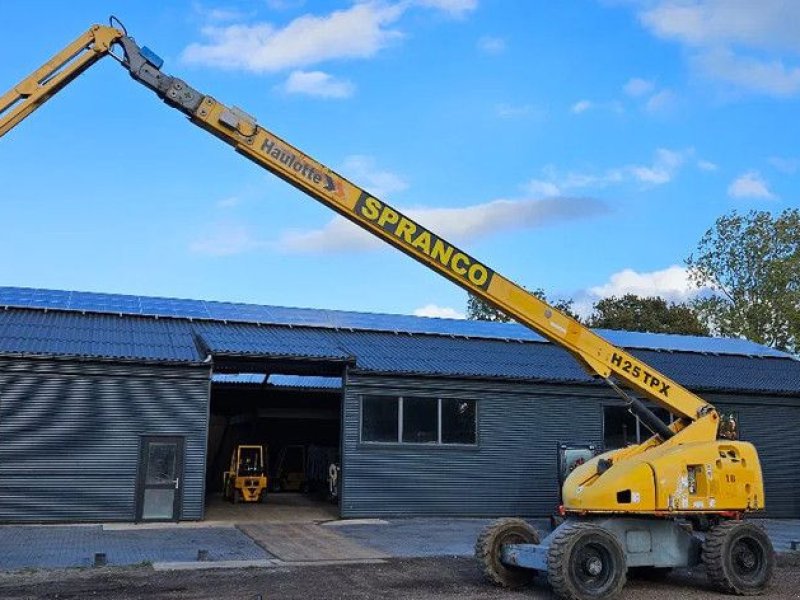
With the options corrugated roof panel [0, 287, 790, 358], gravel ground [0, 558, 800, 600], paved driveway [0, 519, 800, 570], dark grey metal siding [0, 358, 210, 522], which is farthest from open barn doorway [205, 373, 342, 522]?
gravel ground [0, 558, 800, 600]

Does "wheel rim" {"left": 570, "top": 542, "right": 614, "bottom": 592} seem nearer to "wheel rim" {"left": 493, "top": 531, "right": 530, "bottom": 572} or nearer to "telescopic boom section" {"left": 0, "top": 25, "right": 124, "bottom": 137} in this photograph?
"wheel rim" {"left": 493, "top": 531, "right": 530, "bottom": 572}

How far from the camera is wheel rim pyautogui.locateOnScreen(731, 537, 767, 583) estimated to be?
12461mm

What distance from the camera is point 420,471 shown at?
22203 millimetres

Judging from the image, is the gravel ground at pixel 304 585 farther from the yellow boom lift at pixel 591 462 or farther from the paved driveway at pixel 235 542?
the paved driveway at pixel 235 542

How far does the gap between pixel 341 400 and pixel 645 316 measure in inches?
1576

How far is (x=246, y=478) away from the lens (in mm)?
26062

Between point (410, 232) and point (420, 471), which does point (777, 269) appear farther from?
point (410, 232)

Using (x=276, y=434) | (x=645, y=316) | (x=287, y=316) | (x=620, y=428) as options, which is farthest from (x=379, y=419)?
(x=645, y=316)

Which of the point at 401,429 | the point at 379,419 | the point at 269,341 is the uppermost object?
the point at 269,341

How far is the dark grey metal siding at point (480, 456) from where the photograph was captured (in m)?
21.7

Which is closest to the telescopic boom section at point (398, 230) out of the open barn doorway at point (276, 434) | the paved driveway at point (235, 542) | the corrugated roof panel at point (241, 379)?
the paved driveway at point (235, 542)

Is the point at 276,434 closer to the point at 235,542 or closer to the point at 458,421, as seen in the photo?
the point at 458,421

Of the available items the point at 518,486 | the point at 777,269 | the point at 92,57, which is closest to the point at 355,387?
the point at 518,486

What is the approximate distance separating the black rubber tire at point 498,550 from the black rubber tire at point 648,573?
79.1 inches
